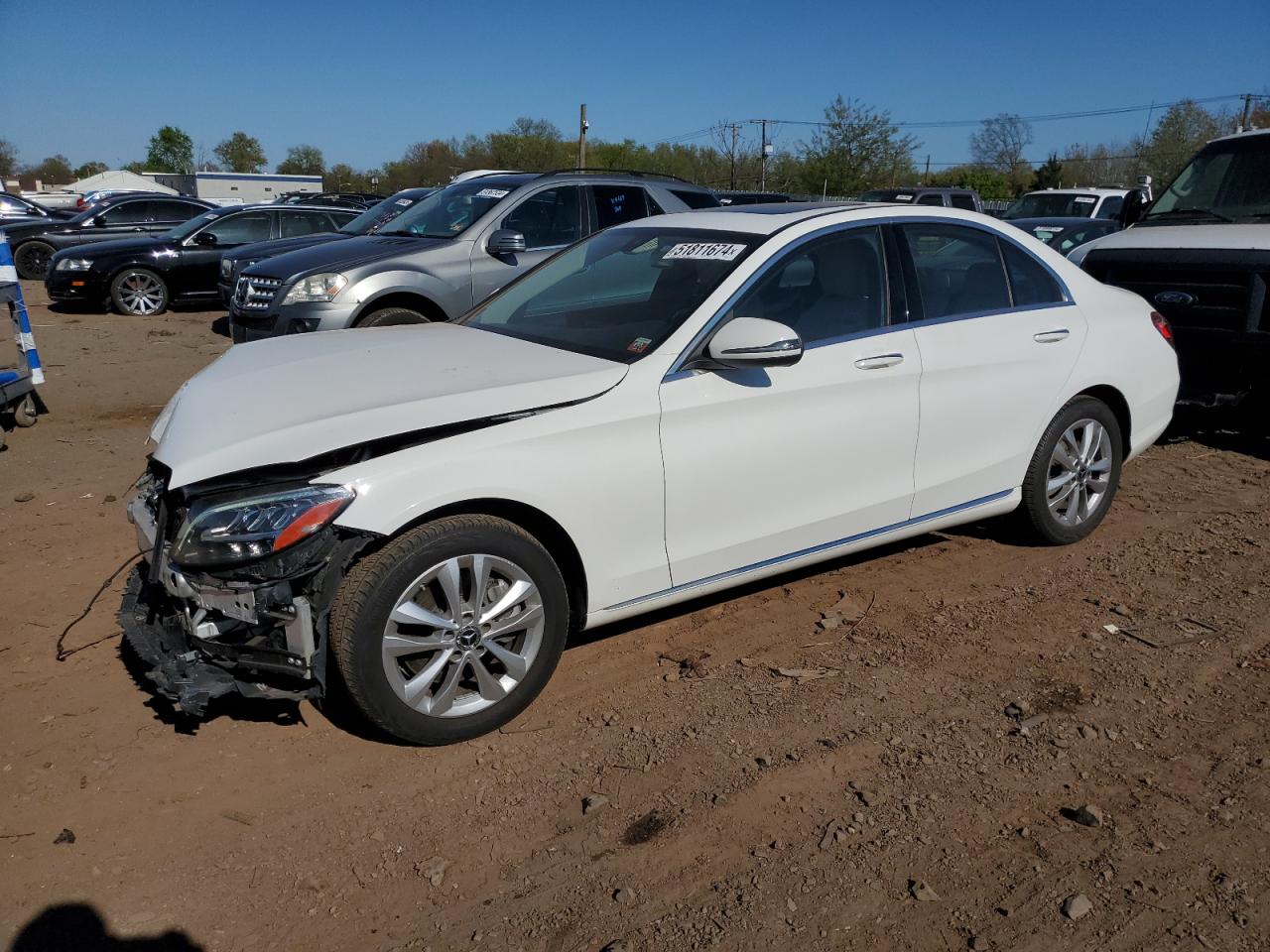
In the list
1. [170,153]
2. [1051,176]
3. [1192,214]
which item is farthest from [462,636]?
[170,153]

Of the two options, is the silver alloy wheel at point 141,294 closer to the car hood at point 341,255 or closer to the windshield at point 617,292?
the car hood at point 341,255

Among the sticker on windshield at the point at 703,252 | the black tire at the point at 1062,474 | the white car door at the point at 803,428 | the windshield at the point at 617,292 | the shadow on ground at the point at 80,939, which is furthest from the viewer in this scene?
the black tire at the point at 1062,474

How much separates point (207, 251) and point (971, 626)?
13265 mm

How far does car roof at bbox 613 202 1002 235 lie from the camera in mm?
4441

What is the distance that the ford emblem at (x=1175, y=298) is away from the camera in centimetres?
730

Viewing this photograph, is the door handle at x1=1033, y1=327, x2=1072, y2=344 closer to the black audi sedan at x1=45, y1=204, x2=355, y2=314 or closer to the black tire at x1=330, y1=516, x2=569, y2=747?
the black tire at x1=330, y1=516, x2=569, y2=747

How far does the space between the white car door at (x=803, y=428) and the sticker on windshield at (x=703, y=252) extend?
0.20 metres

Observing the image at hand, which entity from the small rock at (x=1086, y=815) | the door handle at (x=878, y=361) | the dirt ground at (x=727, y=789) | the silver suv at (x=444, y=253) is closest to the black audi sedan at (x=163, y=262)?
the silver suv at (x=444, y=253)

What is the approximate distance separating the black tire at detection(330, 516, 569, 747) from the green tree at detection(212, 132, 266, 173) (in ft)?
314

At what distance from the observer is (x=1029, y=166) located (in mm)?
62688

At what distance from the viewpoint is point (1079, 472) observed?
527cm

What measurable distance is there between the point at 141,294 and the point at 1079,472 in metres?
13.3

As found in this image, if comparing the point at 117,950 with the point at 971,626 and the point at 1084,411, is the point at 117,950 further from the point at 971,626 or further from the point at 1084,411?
the point at 1084,411

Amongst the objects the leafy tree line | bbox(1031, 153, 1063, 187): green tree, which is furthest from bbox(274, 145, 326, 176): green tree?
bbox(1031, 153, 1063, 187): green tree
